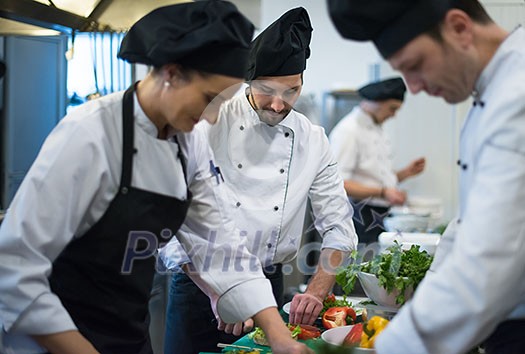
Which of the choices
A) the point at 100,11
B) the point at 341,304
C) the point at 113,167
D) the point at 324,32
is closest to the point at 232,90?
the point at 113,167

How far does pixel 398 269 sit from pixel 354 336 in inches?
11.9

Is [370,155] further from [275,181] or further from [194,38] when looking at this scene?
[194,38]

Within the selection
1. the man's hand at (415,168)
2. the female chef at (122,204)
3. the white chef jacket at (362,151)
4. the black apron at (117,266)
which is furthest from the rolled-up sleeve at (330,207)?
the man's hand at (415,168)

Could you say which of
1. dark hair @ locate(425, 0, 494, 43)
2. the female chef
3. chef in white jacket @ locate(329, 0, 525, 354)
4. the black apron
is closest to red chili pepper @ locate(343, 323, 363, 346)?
the female chef

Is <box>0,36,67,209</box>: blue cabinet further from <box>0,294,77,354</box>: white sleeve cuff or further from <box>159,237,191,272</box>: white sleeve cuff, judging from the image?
<box>0,294,77,354</box>: white sleeve cuff

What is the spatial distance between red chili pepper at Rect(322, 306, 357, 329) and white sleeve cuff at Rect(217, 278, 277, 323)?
0.33 m

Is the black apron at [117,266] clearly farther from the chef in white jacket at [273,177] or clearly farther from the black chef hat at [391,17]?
the black chef hat at [391,17]

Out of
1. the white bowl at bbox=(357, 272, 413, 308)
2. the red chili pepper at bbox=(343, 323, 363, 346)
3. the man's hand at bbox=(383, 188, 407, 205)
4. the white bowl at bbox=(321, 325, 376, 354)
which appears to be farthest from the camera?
the man's hand at bbox=(383, 188, 407, 205)

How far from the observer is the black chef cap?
4.64m

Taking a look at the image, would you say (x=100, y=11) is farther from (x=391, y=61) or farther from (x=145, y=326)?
(x=391, y=61)

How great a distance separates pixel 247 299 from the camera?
5.61 feet

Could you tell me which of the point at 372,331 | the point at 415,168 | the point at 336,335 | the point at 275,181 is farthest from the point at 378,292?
the point at 415,168

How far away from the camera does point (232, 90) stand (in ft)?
5.21

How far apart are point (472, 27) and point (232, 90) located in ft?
1.89
